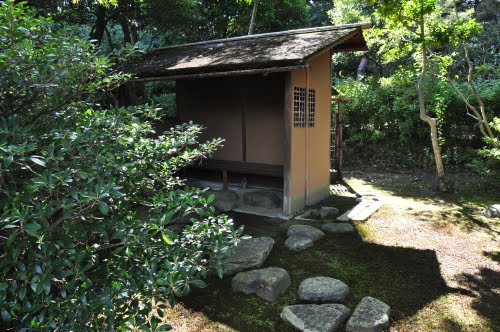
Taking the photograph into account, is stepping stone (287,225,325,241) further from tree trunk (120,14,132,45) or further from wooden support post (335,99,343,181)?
tree trunk (120,14,132,45)

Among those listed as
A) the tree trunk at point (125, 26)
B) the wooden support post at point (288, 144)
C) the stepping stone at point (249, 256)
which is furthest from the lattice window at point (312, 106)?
the tree trunk at point (125, 26)

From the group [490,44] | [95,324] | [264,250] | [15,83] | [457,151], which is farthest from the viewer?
[490,44]

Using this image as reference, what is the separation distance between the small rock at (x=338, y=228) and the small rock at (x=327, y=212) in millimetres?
728

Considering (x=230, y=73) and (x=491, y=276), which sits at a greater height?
(x=230, y=73)

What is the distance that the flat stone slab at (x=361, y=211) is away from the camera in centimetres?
725

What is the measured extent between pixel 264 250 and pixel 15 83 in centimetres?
380

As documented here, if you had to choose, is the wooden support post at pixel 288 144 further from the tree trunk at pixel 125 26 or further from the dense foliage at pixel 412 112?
the tree trunk at pixel 125 26

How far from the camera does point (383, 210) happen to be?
794 centimetres

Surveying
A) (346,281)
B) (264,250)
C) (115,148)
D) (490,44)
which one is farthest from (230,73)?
(490,44)

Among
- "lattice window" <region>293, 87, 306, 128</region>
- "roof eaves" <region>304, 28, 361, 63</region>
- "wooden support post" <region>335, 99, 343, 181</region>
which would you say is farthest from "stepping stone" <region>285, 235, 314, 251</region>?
"wooden support post" <region>335, 99, 343, 181</region>

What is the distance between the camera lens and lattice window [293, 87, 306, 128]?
7.56m

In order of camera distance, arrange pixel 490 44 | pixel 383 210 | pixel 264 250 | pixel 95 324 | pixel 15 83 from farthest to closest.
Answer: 1. pixel 490 44
2. pixel 383 210
3. pixel 264 250
4. pixel 15 83
5. pixel 95 324

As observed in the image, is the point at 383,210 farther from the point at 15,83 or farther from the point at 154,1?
the point at 154,1

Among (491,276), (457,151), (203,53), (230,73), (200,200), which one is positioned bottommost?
(491,276)
